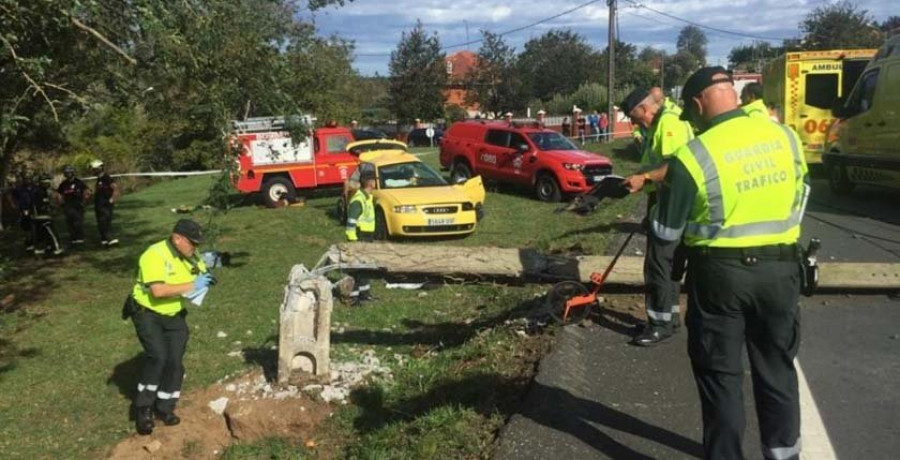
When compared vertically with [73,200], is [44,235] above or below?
below

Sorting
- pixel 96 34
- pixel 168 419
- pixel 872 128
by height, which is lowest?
pixel 168 419

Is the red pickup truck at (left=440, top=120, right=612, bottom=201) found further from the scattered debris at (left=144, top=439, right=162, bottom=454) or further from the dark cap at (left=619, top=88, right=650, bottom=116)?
the scattered debris at (left=144, top=439, right=162, bottom=454)

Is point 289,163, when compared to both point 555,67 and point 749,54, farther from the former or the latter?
point 749,54

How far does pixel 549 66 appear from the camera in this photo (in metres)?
59.4

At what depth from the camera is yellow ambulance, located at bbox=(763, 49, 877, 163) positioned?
17.1 m

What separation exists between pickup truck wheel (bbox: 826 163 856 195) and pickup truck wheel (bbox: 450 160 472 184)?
8991 millimetres

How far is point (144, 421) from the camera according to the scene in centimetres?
583

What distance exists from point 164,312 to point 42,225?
934cm

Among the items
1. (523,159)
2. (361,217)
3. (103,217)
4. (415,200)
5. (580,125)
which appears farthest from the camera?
(580,125)

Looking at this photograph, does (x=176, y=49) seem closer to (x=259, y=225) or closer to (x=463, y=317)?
(x=463, y=317)

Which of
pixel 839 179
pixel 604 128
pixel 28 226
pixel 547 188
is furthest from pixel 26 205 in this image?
pixel 604 128

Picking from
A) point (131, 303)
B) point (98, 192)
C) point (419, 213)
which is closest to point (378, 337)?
point (131, 303)

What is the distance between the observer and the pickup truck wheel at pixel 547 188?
17.6 m

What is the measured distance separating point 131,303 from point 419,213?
7.16 m
